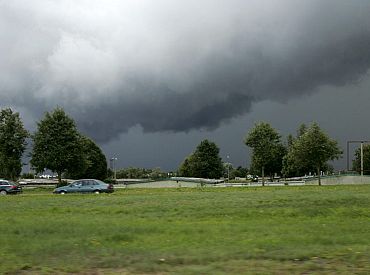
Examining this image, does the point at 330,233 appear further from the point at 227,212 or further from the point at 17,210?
the point at 17,210

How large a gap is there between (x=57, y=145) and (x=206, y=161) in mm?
54561

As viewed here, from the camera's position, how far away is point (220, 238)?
1257 centimetres

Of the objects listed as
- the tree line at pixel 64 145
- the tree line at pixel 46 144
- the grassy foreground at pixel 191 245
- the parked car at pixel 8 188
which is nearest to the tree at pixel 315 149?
the tree line at pixel 64 145

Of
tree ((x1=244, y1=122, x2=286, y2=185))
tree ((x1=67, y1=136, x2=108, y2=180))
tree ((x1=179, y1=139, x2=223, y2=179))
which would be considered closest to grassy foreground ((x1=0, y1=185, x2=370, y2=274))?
tree ((x1=244, y1=122, x2=286, y2=185))

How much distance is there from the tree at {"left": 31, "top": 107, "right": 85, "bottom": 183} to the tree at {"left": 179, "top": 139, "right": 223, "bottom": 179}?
163 feet

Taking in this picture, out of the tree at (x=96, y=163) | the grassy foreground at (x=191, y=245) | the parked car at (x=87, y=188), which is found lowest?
the grassy foreground at (x=191, y=245)

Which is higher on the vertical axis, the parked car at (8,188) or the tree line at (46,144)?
the tree line at (46,144)

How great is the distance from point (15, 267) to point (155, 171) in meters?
183

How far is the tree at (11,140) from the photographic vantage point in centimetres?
6719

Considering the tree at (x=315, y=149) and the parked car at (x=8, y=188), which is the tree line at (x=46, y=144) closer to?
the parked car at (x=8, y=188)

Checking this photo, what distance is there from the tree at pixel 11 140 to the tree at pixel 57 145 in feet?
6.52

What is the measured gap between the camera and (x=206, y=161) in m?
116

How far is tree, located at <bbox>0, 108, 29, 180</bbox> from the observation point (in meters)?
67.2

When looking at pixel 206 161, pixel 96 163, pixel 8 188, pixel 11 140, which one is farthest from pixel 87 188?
pixel 206 161
